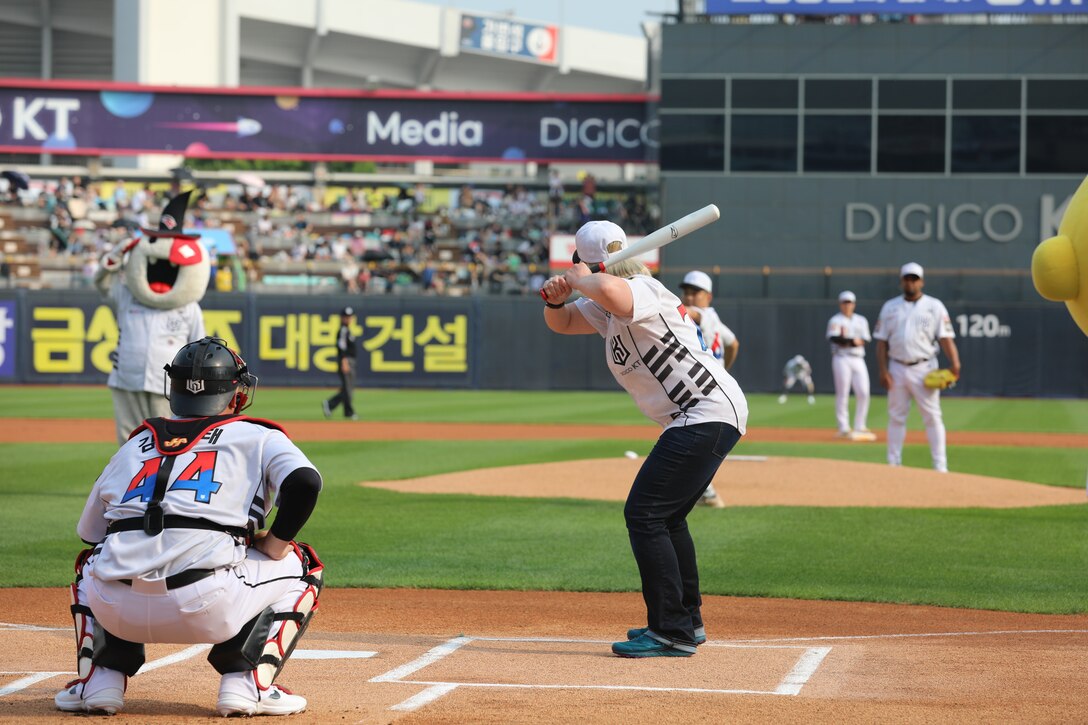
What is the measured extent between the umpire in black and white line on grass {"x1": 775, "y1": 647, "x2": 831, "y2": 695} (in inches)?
654

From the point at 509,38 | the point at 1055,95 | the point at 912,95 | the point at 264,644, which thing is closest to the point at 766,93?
the point at 912,95

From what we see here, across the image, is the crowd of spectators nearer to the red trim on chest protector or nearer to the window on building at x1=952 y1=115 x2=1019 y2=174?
the window on building at x1=952 y1=115 x2=1019 y2=174

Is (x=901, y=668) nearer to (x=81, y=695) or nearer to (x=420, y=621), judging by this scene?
(x=420, y=621)

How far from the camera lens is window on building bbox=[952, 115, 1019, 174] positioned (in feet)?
117

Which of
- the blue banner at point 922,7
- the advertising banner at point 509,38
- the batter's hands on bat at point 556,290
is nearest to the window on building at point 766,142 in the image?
the blue banner at point 922,7

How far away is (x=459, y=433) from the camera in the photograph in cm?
2202

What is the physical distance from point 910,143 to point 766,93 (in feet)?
12.8

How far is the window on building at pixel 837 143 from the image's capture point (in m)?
35.9

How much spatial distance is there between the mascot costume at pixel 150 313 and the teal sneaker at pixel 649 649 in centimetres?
556

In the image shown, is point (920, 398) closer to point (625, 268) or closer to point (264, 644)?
point (625, 268)

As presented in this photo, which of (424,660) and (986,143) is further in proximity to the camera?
(986,143)

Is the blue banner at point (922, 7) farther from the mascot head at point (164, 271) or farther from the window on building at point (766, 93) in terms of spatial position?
the mascot head at point (164, 271)

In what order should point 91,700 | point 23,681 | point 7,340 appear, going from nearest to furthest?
point 91,700 → point 23,681 → point 7,340

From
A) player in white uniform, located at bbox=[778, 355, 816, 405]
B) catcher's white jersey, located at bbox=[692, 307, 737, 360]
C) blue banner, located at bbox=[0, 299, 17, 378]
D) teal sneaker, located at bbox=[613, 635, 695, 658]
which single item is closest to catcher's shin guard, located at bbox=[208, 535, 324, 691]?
teal sneaker, located at bbox=[613, 635, 695, 658]
